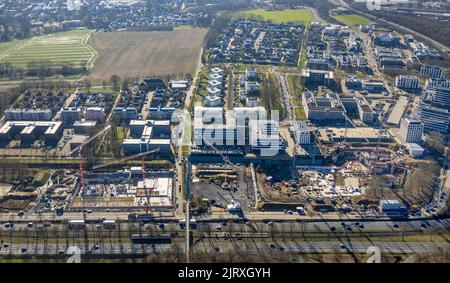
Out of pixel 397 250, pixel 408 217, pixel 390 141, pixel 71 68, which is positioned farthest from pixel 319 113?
pixel 71 68

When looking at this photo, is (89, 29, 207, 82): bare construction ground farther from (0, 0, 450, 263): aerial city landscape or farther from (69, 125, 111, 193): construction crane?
(69, 125, 111, 193): construction crane

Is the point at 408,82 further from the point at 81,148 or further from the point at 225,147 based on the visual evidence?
the point at 81,148

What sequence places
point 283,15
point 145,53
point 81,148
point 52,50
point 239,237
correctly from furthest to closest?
point 283,15, point 52,50, point 145,53, point 81,148, point 239,237

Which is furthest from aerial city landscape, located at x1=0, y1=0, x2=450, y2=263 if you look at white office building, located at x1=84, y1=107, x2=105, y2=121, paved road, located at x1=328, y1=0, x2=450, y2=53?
paved road, located at x1=328, y1=0, x2=450, y2=53

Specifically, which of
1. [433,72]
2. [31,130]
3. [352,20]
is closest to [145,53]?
[31,130]

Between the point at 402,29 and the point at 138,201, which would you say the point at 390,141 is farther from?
the point at 402,29
